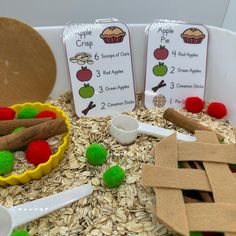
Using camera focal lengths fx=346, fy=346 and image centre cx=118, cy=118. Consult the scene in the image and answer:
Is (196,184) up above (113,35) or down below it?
below

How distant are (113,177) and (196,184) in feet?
0.53

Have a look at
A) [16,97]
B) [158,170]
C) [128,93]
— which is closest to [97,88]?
[128,93]

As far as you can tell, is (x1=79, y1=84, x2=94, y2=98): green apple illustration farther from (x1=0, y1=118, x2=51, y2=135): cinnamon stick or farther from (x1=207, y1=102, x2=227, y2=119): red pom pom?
(x1=207, y1=102, x2=227, y2=119): red pom pom

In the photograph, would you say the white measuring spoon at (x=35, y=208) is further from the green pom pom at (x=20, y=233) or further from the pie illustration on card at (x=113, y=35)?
the pie illustration on card at (x=113, y=35)

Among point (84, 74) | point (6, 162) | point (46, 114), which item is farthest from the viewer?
point (84, 74)

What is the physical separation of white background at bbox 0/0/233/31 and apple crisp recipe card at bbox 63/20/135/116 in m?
0.27

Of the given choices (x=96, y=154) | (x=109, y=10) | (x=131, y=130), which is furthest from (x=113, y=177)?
(x=109, y=10)

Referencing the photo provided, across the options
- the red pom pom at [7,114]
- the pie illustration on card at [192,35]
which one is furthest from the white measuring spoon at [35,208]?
the pie illustration on card at [192,35]

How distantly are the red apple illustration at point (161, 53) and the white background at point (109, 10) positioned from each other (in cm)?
30

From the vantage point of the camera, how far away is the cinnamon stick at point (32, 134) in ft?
2.32

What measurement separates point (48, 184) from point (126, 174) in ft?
0.54

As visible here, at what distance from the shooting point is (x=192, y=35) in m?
0.94

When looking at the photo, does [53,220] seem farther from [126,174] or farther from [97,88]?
[97,88]

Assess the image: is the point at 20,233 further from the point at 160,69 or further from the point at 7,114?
the point at 160,69
